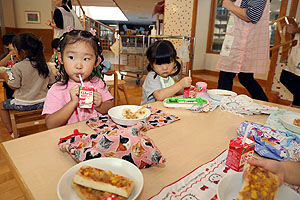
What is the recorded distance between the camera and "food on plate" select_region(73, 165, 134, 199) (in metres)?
0.41

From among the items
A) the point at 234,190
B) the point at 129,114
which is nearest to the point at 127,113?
the point at 129,114

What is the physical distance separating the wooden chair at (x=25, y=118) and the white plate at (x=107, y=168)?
66.2 inches

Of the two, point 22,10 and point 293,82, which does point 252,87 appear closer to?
point 293,82

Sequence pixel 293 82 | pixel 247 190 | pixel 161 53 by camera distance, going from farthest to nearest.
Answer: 1. pixel 293 82
2. pixel 161 53
3. pixel 247 190

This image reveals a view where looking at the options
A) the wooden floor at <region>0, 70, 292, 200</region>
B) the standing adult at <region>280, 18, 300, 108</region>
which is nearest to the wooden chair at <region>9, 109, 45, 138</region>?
the wooden floor at <region>0, 70, 292, 200</region>

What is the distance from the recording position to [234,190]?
1.60 ft

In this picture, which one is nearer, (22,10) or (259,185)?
(259,185)

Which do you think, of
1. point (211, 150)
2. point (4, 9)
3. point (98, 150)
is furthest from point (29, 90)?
point (4, 9)

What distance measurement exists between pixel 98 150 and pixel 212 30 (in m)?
4.74

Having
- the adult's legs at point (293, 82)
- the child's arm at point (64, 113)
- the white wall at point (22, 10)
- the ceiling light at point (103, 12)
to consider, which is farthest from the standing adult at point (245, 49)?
the ceiling light at point (103, 12)


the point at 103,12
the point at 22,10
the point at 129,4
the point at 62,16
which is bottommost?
the point at 62,16

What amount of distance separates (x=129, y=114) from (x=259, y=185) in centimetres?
64

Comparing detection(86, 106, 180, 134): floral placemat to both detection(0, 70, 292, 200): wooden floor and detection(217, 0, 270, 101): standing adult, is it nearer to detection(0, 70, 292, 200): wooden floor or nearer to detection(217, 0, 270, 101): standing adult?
detection(0, 70, 292, 200): wooden floor

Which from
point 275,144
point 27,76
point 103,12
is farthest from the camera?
point 103,12
